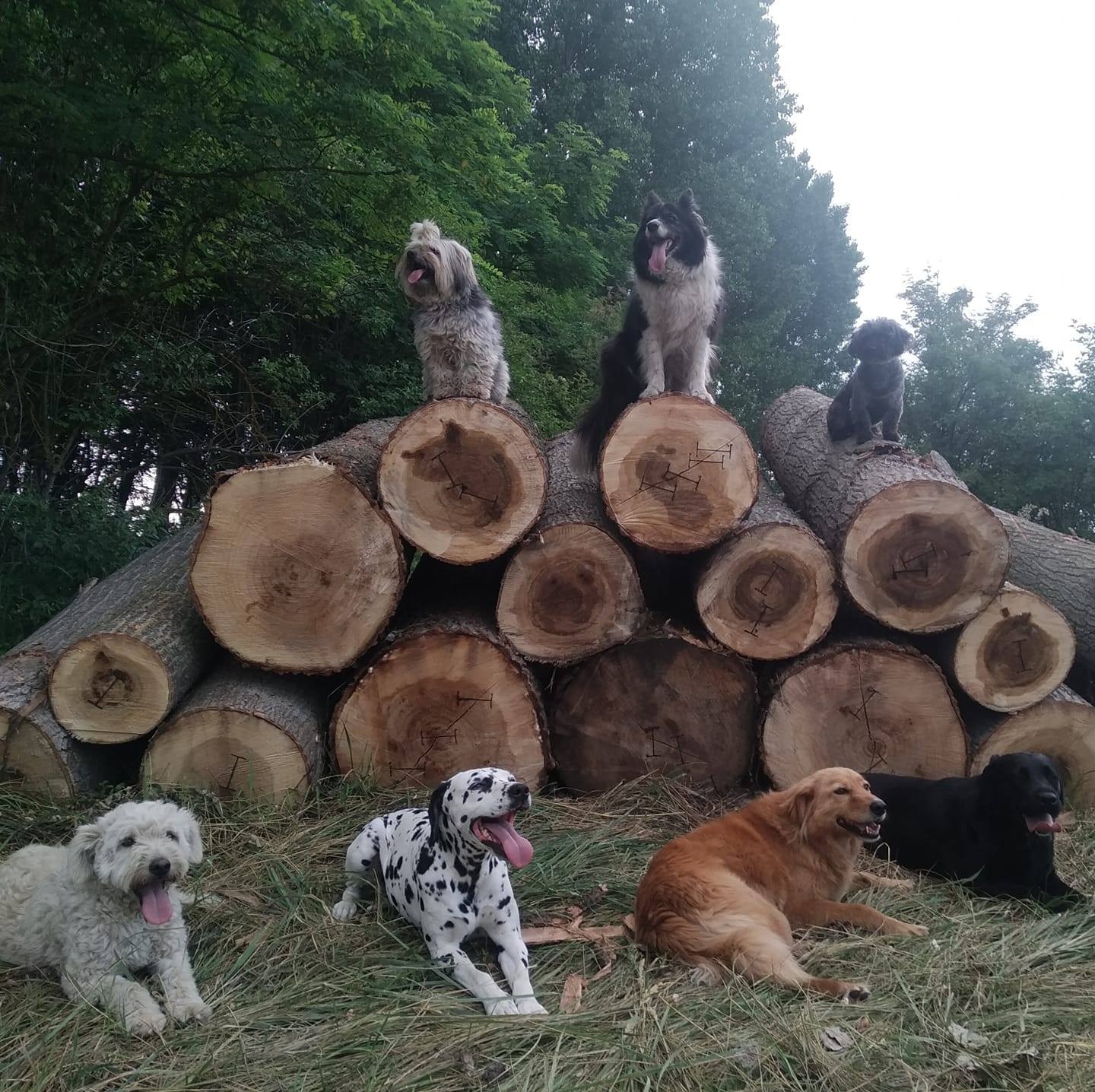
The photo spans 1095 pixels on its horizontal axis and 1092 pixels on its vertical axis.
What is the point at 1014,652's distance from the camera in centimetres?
468

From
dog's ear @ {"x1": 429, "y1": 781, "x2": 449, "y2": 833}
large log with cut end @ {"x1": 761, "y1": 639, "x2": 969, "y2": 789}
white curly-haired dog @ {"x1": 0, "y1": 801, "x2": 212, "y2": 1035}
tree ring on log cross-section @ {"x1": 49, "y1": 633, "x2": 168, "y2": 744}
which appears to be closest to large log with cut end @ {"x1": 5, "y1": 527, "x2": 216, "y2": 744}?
tree ring on log cross-section @ {"x1": 49, "y1": 633, "x2": 168, "y2": 744}

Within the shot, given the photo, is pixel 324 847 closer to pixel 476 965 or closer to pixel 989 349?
pixel 476 965

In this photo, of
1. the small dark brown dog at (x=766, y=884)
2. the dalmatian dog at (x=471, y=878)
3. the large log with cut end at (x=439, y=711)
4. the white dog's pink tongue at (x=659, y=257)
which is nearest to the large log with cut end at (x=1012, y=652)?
the small dark brown dog at (x=766, y=884)

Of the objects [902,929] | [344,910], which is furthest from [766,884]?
[344,910]

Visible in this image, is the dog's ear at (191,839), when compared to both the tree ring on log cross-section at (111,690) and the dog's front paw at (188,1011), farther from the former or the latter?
the tree ring on log cross-section at (111,690)

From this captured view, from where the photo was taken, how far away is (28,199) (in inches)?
287

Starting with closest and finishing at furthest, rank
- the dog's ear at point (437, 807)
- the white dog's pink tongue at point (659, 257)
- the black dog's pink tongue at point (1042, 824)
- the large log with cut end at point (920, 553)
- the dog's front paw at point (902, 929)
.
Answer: the dog's ear at point (437, 807) < the dog's front paw at point (902, 929) < the black dog's pink tongue at point (1042, 824) < the large log with cut end at point (920, 553) < the white dog's pink tongue at point (659, 257)

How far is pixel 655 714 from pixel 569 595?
833 millimetres

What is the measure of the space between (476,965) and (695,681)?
206 cm

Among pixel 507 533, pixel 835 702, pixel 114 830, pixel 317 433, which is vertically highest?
pixel 317 433

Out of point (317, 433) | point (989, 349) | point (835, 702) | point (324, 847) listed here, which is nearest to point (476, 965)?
point (324, 847)

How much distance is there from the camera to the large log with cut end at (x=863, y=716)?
4.55 meters

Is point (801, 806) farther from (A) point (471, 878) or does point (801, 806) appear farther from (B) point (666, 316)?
(B) point (666, 316)

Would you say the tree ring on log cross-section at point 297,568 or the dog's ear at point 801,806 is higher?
the tree ring on log cross-section at point 297,568
